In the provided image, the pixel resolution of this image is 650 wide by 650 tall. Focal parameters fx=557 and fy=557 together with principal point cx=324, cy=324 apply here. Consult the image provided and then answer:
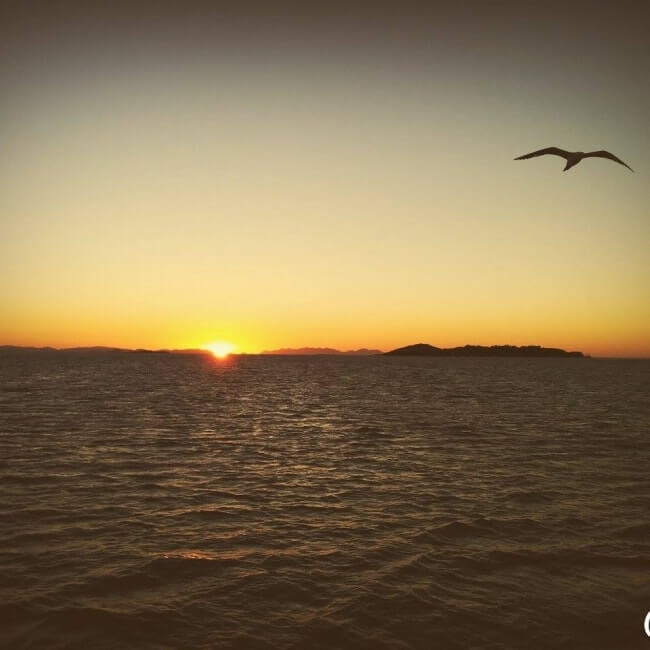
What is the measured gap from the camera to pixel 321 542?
525 inches

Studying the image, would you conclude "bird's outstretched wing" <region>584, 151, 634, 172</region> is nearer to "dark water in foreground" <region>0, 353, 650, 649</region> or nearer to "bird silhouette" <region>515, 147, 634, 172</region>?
"bird silhouette" <region>515, 147, 634, 172</region>

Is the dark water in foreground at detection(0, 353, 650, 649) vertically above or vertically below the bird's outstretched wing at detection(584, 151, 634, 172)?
below

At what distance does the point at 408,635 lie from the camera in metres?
9.20

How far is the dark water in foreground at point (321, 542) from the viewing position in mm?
9414

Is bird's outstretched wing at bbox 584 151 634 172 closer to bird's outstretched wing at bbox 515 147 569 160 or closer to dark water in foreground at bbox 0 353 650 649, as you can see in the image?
bird's outstretched wing at bbox 515 147 569 160

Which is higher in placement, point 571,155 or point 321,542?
point 571,155

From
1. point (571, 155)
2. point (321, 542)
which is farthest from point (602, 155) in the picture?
point (321, 542)

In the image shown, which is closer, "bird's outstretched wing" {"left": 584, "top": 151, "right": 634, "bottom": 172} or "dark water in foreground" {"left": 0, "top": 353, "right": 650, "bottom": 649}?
"dark water in foreground" {"left": 0, "top": 353, "right": 650, "bottom": 649}

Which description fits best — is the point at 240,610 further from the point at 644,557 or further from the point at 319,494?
the point at 644,557

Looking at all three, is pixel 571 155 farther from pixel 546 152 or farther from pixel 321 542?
pixel 321 542

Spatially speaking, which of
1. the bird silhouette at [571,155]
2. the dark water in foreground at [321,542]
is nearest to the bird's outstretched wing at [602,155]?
the bird silhouette at [571,155]

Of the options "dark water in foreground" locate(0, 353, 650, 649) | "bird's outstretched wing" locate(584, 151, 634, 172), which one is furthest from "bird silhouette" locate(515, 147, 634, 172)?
"dark water in foreground" locate(0, 353, 650, 649)

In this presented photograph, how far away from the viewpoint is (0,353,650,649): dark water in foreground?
30.9 feet

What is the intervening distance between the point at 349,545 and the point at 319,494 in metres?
4.61
